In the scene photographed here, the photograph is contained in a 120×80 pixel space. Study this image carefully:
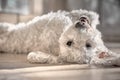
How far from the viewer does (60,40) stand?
5.53ft

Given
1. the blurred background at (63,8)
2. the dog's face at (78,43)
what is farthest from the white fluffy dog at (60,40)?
the blurred background at (63,8)

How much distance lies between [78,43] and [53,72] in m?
0.25

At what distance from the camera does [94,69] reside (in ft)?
5.01

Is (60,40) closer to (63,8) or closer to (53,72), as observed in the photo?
(53,72)

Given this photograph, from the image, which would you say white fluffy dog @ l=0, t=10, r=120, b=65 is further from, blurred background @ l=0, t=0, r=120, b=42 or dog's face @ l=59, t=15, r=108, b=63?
blurred background @ l=0, t=0, r=120, b=42

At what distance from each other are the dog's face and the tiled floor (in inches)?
2.1

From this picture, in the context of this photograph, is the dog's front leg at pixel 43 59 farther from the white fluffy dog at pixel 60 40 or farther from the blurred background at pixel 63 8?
the blurred background at pixel 63 8

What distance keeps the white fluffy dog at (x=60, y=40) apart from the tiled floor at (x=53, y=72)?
0.07 metres

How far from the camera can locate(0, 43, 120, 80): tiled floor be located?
132cm

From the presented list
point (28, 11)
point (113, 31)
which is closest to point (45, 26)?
point (28, 11)

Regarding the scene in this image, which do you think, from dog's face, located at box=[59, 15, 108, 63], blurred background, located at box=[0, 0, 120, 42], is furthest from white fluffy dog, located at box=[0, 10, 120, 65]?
blurred background, located at box=[0, 0, 120, 42]

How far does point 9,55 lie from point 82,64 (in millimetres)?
584

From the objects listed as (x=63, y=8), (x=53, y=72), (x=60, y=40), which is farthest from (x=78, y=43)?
(x=63, y=8)

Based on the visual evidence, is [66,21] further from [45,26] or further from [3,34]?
[3,34]
